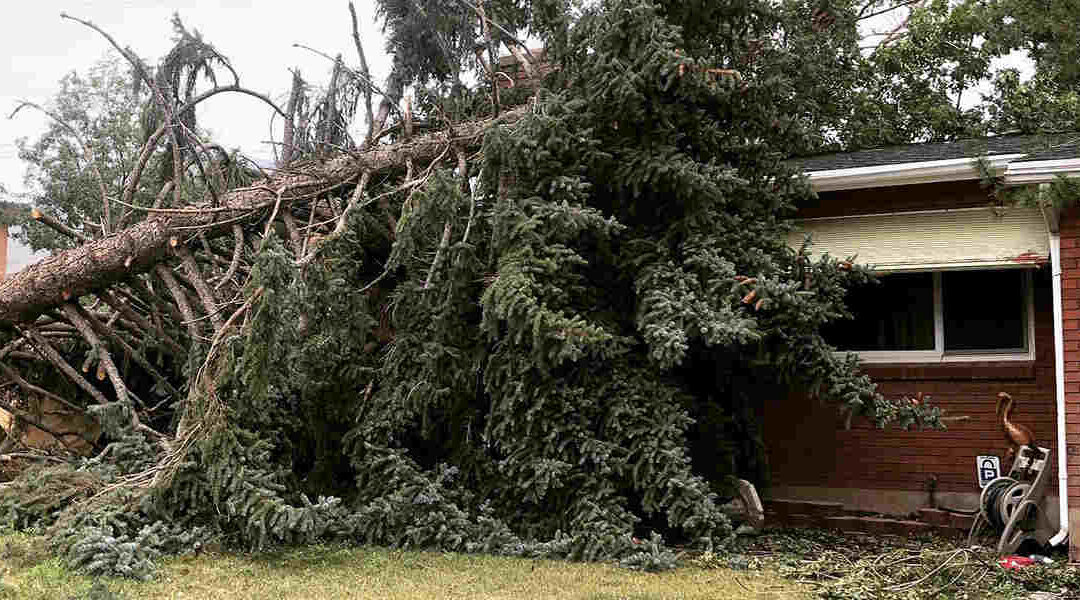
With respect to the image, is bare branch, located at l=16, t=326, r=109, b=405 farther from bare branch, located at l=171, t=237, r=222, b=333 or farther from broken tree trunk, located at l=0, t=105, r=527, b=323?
bare branch, located at l=171, t=237, r=222, b=333

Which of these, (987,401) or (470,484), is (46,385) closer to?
(470,484)

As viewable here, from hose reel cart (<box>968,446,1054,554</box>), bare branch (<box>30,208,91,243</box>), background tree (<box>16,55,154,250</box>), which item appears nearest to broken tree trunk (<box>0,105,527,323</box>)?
bare branch (<box>30,208,91,243</box>)

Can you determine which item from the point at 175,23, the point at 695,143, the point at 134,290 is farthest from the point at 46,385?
the point at 695,143

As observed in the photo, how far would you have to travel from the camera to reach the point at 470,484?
26.0 feet

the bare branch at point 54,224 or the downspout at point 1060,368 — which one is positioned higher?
the bare branch at point 54,224

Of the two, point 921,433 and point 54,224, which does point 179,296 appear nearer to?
point 54,224

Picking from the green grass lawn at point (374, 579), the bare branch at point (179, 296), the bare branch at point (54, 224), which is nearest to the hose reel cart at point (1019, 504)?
the green grass lawn at point (374, 579)

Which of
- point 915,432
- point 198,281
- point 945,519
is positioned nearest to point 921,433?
point 915,432

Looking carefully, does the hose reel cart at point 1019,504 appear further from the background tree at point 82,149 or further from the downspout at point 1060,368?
the background tree at point 82,149

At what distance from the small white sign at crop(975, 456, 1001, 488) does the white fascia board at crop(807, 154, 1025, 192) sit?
7.73 feet

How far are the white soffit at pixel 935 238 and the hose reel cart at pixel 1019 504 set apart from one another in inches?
60.2

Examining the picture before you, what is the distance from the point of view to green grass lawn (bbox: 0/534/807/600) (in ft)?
19.8

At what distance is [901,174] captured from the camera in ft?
27.8

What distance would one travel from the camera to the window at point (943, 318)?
9.11 m
